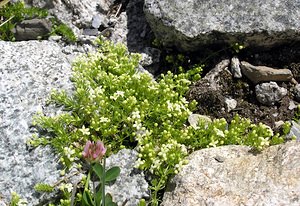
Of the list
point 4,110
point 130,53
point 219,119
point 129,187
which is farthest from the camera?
point 130,53

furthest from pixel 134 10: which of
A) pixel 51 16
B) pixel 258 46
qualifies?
pixel 258 46

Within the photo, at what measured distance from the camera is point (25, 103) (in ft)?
16.8

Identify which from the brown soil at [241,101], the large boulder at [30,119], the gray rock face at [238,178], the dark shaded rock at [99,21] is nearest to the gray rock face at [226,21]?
the brown soil at [241,101]

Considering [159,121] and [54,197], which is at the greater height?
[159,121]

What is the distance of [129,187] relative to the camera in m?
4.61

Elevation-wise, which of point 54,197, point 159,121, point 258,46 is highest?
point 258,46

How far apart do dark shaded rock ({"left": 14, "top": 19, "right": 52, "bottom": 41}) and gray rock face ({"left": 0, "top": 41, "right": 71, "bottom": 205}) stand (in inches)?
9.8

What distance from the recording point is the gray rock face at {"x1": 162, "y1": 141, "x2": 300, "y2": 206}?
4129 mm

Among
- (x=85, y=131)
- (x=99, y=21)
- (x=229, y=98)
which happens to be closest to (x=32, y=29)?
(x=99, y=21)

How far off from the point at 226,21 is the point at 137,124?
5.38 feet

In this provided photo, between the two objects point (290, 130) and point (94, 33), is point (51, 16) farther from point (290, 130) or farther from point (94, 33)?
point (290, 130)

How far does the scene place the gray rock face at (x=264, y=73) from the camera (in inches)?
218

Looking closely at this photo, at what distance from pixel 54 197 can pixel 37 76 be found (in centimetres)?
142

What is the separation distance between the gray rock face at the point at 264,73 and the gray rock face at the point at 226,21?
299 millimetres
